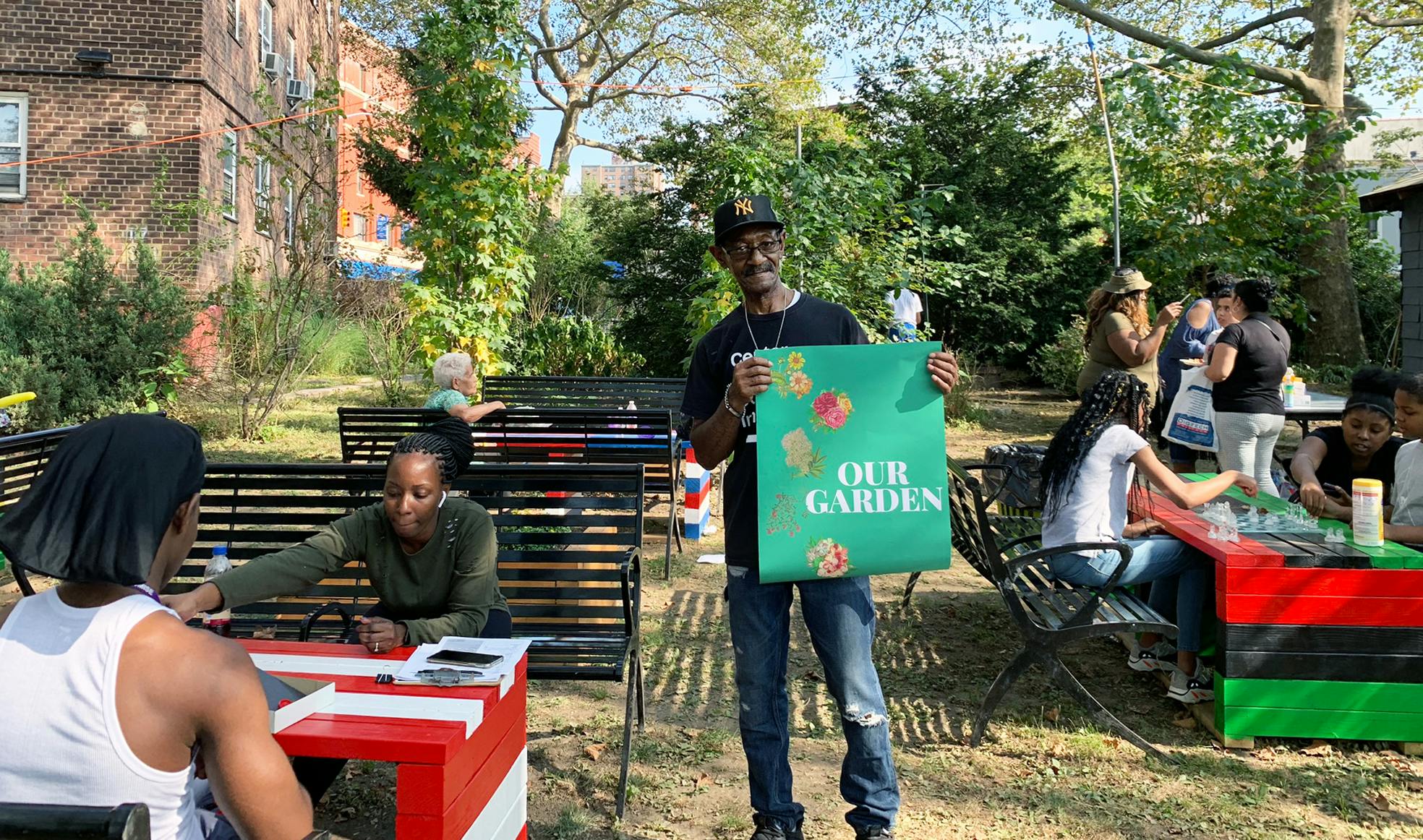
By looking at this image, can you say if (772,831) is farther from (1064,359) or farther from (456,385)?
(1064,359)

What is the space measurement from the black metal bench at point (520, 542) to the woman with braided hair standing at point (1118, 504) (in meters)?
1.85

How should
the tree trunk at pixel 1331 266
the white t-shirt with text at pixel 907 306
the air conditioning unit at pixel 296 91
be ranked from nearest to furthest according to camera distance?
1. the white t-shirt with text at pixel 907 306
2. the tree trunk at pixel 1331 266
3. the air conditioning unit at pixel 296 91

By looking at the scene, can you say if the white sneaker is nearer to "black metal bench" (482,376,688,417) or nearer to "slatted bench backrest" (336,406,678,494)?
"slatted bench backrest" (336,406,678,494)

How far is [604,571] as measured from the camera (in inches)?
173

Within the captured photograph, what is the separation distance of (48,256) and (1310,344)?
19989 millimetres

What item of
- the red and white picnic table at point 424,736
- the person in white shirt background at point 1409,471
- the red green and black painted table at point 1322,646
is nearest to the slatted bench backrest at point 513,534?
the red and white picnic table at point 424,736

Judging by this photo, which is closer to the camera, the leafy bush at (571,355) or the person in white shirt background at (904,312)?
the person in white shirt background at (904,312)

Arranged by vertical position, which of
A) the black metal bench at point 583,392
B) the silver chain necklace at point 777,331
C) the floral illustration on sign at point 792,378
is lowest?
the black metal bench at point 583,392

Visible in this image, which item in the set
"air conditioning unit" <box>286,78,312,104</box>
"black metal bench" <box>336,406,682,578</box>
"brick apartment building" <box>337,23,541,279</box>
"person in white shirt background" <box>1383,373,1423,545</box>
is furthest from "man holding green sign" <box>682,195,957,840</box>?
"air conditioning unit" <box>286,78,312,104</box>

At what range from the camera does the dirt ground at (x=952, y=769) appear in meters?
3.69

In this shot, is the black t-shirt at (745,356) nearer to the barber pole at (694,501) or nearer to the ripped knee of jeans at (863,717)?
the ripped knee of jeans at (863,717)

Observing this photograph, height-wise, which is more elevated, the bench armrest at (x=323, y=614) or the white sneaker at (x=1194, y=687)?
the bench armrest at (x=323, y=614)

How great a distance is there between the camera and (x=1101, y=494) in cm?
464

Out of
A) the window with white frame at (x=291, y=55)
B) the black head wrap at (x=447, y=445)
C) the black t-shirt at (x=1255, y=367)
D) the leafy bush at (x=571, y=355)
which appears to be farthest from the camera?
the window with white frame at (x=291, y=55)
